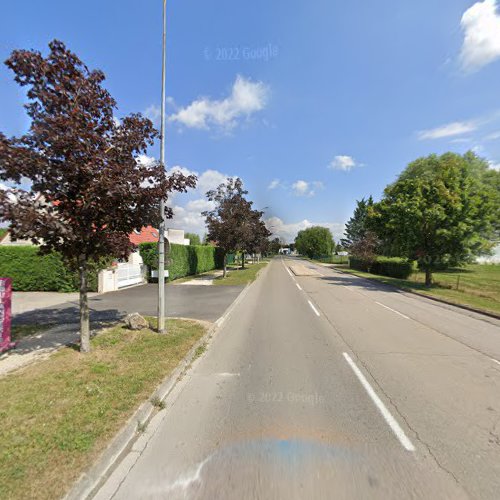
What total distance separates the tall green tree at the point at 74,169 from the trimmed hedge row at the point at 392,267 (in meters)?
27.5

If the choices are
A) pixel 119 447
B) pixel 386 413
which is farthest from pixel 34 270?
pixel 386 413

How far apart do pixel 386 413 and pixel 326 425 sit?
3.07 ft

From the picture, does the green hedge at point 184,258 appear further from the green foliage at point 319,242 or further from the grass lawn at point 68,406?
the green foliage at point 319,242

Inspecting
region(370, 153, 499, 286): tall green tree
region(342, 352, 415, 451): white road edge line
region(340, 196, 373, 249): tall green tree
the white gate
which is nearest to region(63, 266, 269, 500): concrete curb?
region(342, 352, 415, 451): white road edge line

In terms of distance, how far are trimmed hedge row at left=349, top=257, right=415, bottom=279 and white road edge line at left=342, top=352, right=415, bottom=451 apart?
25.5m

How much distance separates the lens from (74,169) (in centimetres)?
504

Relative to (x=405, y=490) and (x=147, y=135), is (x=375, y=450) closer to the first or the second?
(x=405, y=490)

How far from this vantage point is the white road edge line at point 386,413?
11.0ft

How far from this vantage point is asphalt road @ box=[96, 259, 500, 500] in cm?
274

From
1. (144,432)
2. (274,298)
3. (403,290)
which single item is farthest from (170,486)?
(403,290)

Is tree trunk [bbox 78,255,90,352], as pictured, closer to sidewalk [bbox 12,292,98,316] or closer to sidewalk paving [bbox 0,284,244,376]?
sidewalk paving [bbox 0,284,244,376]

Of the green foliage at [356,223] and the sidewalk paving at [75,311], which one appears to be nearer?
the sidewalk paving at [75,311]

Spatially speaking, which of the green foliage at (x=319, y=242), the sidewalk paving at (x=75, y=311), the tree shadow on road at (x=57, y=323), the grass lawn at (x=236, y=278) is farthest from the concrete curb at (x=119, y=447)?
the green foliage at (x=319, y=242)

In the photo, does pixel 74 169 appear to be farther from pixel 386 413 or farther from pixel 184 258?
pixel 184 258
